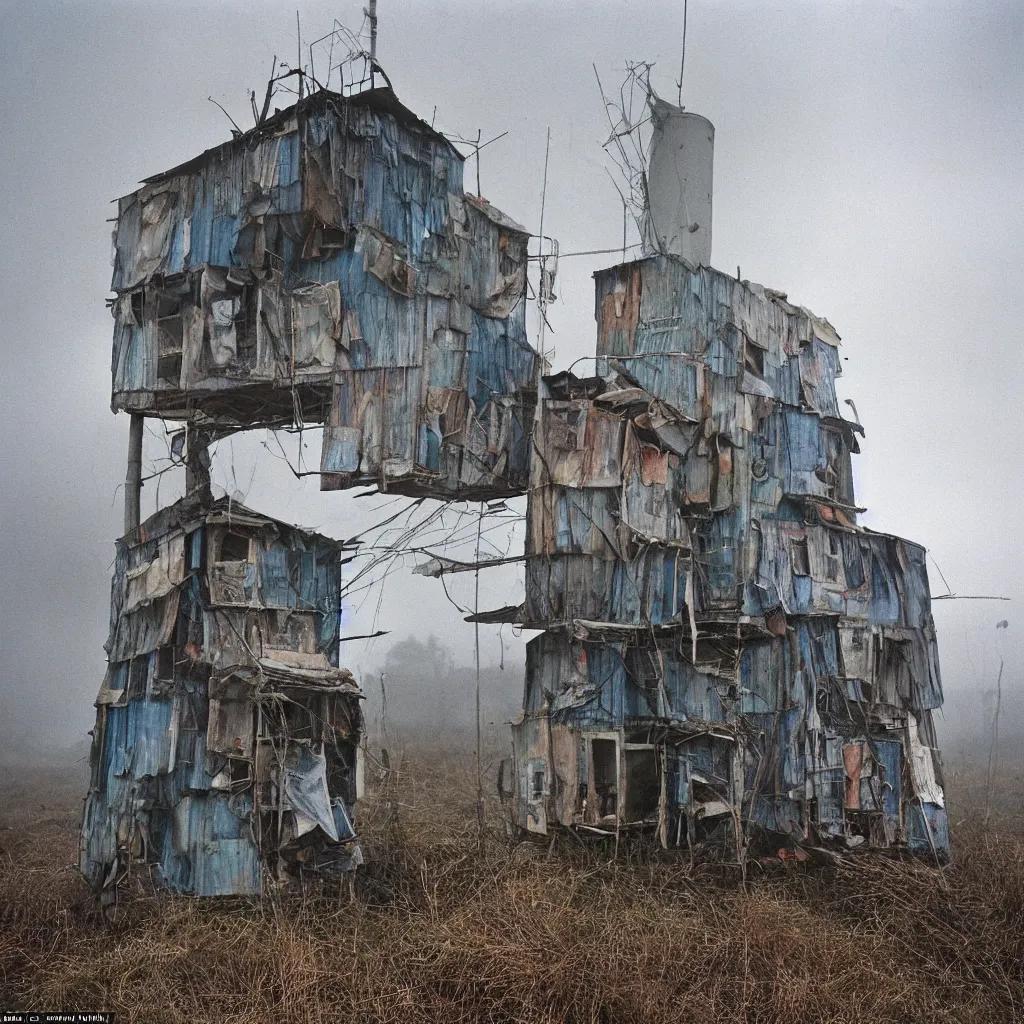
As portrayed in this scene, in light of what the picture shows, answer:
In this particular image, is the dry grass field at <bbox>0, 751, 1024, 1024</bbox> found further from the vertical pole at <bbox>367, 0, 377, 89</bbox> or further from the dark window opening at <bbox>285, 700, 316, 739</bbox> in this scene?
the vertical pole at <bbox>367, 0, 377, 89</bbox>

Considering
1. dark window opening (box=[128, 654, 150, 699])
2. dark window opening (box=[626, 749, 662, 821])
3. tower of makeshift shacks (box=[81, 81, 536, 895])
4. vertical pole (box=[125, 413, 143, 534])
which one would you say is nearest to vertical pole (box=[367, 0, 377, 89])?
tower of makeshift shacks (box=[81, 81, 536, 895])

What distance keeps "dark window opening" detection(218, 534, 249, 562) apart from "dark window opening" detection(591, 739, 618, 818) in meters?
6.91

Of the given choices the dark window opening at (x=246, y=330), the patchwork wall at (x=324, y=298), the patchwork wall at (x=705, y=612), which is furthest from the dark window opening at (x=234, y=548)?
the patchwork wall at (x=705, y=612)

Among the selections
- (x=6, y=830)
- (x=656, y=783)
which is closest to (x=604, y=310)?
(x=656, y=783)

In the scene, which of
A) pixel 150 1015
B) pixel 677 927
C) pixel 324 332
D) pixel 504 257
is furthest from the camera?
pixel 504 257

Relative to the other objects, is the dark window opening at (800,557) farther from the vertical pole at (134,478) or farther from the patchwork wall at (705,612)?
the vertical pole at (134,478)

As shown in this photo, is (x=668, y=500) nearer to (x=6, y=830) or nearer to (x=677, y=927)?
(x=677, y=927)

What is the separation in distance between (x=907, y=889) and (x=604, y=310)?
39.7 ft

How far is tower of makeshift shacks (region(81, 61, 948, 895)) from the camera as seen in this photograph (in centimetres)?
1744

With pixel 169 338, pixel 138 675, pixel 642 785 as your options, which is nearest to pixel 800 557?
pixel 642 785

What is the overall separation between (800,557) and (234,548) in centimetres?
1072

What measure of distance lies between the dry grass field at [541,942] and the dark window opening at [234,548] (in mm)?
5316

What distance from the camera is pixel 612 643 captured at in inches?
762

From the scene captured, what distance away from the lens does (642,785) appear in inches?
755
